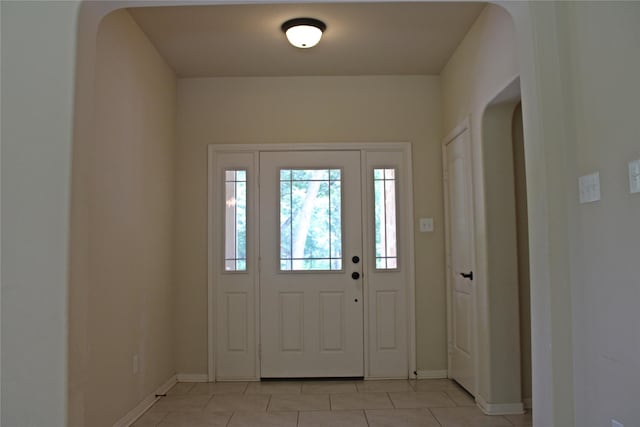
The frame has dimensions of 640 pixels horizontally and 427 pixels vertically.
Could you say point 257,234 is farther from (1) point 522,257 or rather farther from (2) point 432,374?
(1) point 522,257

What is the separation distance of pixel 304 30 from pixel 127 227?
182 cm

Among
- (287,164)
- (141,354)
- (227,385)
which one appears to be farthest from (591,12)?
(227,385)

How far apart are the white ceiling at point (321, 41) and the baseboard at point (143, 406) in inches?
105

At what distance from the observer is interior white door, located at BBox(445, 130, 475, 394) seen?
12.4ft

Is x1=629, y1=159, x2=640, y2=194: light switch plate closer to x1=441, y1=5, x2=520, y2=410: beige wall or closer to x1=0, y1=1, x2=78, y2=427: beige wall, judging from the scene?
x1=441, y1=5, x2=520, y2=410: beige wall

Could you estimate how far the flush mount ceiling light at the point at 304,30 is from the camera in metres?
3.45

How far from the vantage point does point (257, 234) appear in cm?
447

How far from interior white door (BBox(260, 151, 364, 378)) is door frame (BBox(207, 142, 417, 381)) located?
2.1 inches

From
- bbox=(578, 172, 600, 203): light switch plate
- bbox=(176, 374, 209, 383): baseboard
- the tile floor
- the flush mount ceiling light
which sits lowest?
the tile floor

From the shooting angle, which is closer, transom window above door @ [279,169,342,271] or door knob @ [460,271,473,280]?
door knob @ [460,271,473,280]

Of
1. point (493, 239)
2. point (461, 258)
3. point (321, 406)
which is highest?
point (493, 239)

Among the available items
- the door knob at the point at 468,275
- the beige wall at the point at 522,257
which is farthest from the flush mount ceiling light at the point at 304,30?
the door knob at the point at 468,275

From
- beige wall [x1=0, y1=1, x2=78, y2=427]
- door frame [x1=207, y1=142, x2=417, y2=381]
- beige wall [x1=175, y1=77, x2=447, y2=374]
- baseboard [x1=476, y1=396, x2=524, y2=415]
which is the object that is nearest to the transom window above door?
door frame [x1=207, y1=142, x2=417, y2=381]

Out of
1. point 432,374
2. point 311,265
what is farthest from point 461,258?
point 311,265
